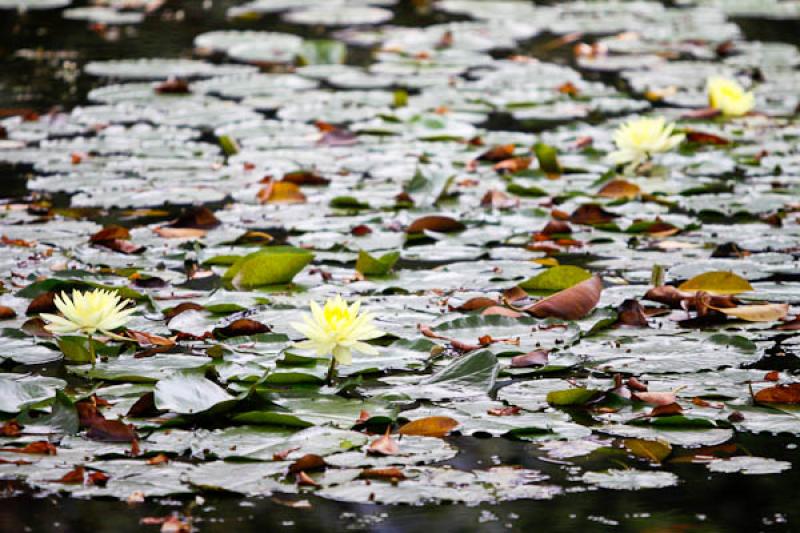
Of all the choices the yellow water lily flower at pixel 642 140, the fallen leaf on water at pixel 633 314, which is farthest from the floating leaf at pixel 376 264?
the yellow water lily flower at pixel 642 140

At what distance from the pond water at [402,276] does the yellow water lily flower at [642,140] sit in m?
0.09

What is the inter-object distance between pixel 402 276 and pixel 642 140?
1.29m

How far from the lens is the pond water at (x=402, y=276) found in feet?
6.04

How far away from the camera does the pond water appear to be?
1.84 metres

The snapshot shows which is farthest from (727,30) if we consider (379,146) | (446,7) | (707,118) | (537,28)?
(379,146)

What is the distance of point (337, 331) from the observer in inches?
85.4

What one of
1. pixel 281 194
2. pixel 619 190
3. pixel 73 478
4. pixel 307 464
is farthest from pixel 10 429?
pixel 619 190

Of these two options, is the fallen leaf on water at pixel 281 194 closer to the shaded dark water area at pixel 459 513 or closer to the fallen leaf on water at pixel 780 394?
the fallen leaf on water at pixel 780 394

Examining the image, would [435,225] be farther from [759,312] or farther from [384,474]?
[384,474]

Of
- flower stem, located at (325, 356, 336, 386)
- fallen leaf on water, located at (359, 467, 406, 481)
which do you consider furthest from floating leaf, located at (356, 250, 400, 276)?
fallen leaf on water, located at (359, 467, 406, 481)

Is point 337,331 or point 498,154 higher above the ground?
point 337,331

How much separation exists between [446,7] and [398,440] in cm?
627

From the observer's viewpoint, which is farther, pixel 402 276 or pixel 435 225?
pixel 435 225

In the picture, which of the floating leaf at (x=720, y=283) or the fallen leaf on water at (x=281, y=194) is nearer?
the floating leaf at (x=720, y=283)
